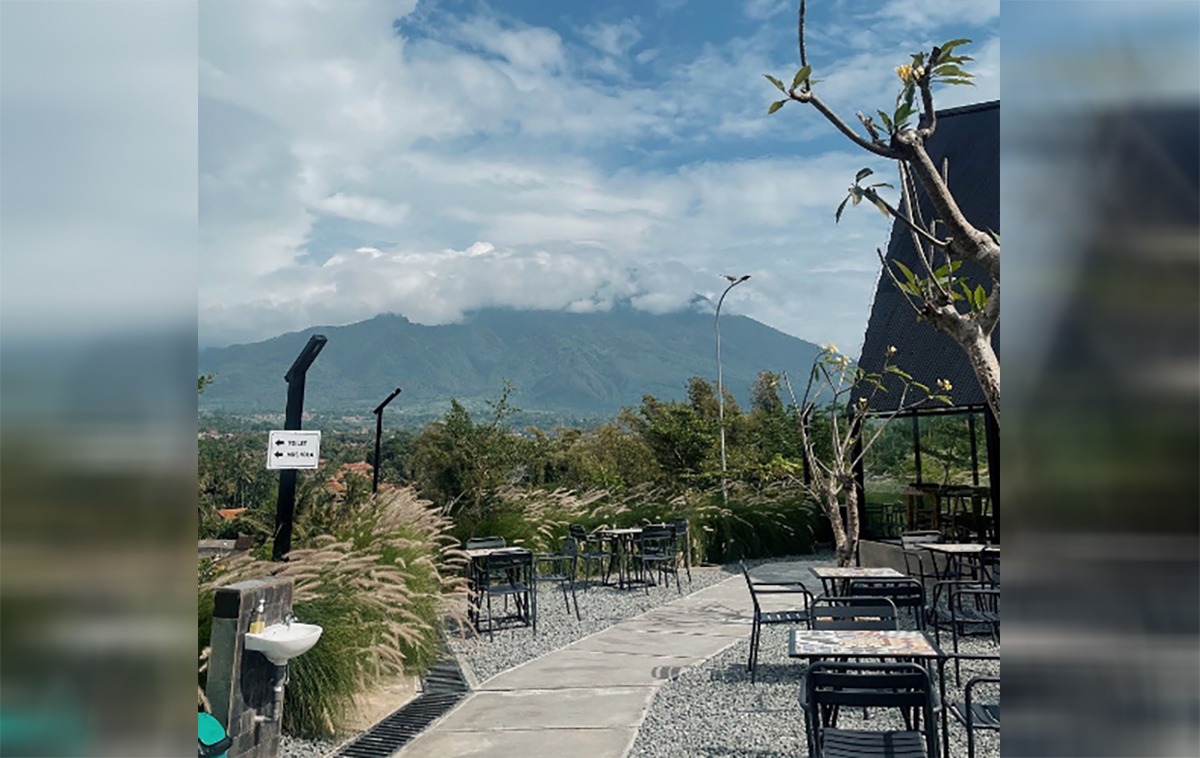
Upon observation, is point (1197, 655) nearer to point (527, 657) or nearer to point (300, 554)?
point (300, 554)

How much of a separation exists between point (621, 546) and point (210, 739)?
27.1 ft

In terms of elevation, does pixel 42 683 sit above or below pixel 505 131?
below

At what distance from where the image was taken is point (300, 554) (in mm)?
5527

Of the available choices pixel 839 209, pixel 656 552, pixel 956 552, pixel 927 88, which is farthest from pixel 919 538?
pixel 927 88

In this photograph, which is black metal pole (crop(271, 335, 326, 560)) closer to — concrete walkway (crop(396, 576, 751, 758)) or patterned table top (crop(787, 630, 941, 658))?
concrete walkway (crop(396, 576, 751, 758))

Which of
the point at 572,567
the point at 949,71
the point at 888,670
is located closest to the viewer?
the point at 949,71

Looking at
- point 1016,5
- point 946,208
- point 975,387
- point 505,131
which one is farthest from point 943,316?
point 505,131

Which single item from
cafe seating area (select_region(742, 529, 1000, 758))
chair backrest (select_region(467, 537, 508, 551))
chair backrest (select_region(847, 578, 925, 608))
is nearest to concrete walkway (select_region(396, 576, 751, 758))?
cafe seating area (select_region(742, 529, 1000, 758))

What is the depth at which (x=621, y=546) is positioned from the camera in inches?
449

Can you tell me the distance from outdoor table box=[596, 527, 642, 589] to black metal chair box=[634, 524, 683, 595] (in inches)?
4.4

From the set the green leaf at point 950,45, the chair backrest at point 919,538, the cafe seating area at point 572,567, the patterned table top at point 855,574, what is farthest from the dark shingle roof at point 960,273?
the green leaf at point 950,45

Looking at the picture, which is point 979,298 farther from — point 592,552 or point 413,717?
point 592,552

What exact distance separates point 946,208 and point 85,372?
1.95m

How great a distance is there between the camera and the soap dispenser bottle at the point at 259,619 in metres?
4.39
